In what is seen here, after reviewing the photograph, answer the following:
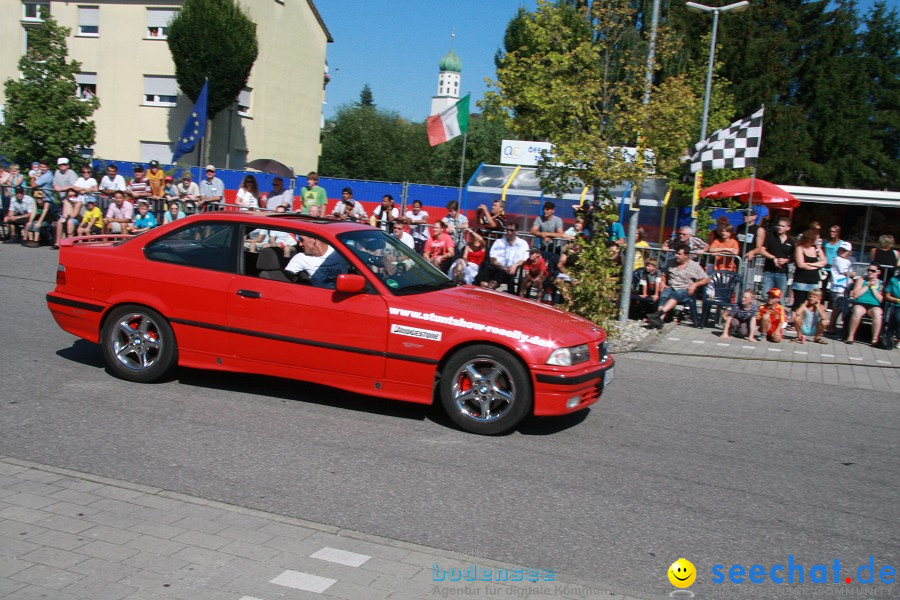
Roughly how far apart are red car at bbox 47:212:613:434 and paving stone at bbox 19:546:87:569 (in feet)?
9.81

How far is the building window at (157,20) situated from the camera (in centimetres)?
3725

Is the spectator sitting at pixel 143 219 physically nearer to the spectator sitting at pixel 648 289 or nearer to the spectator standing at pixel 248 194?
the spectator standing at pixel 248 194

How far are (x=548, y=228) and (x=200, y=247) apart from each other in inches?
299

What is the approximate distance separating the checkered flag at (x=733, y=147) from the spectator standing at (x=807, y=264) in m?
2.44

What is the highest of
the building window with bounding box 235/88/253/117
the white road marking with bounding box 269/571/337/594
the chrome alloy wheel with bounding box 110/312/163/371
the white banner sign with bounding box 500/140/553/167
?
the building window with bounding box 235/88/253/117

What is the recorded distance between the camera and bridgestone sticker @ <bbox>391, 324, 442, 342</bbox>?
661 cm

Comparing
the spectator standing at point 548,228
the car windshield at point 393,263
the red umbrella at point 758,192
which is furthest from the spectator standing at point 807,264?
the car windshield at point 393,263

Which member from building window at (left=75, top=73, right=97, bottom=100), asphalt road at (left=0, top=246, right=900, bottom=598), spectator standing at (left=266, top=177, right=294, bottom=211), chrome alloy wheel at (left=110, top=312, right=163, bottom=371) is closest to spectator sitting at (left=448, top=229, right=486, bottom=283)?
spectator standing at (left=266, top=177, right=294, bottom=211)

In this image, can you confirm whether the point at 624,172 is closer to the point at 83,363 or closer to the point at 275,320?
the point at 275,320

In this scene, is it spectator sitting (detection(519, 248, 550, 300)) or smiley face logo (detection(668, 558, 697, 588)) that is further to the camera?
spectator sitting (detection(519, 248, 550, 300))

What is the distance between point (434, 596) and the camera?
3941mm

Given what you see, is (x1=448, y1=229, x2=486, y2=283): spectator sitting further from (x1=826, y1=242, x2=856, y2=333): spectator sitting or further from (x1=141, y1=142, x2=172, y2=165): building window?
(x1=141, y1=142, x2=172, y2=165): building window

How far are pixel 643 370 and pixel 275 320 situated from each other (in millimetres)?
4873

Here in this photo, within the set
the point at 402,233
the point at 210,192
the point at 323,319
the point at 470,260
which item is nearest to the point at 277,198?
the point at 402,233
